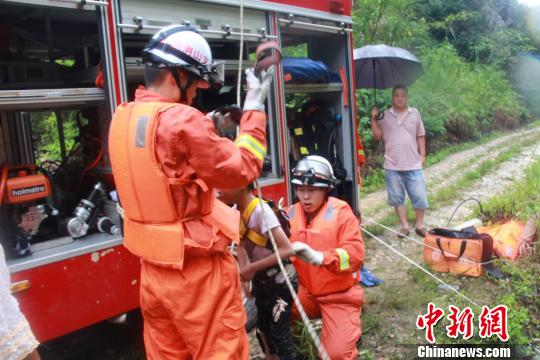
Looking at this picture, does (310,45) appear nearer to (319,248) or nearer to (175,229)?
(319,248)

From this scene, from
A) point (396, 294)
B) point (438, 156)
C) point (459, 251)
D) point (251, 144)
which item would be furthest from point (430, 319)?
point (438, 156)

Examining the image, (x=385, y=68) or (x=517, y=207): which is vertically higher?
(x=385, y=68)

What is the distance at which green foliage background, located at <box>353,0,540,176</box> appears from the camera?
11.7 meters

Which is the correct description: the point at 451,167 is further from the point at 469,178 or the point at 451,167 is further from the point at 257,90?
the point at 257,90

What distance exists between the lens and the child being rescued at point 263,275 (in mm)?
2744

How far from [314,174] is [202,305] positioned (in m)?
1.40

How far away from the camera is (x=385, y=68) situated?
588 cm

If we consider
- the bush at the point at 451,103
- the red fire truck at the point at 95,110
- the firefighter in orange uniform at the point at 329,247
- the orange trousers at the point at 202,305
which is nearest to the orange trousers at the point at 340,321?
the firefighter in orange uniform at the point at 329,247

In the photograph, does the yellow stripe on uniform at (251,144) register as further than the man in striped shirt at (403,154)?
No

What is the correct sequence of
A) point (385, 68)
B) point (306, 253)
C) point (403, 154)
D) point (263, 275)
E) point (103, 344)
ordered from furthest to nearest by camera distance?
point (385, 68), point (403, 154), point (103, 344), point (263, 275), point (306, 253)

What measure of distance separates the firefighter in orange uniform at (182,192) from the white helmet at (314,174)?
3.59ft

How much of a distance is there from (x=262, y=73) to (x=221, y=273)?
922 mm

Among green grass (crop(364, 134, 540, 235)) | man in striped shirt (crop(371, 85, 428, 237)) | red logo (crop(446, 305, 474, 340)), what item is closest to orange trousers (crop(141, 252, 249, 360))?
red logo (crop(446, 305, 474, 340))

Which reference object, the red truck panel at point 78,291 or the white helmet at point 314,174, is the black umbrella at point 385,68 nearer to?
the white helmet at point 314,174
